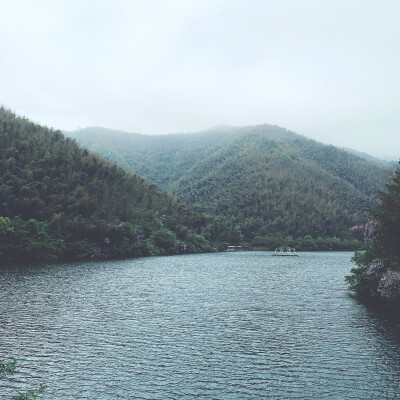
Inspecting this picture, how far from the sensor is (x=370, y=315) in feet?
147

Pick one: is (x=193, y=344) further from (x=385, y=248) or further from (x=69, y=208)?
(x=69, y=208)

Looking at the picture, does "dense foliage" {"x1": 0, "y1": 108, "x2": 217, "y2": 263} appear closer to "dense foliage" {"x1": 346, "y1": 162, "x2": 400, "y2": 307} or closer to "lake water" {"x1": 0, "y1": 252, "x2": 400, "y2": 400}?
"lake water" {"x1": 0, "y1": 252, "x2": 400, "y2": 400}

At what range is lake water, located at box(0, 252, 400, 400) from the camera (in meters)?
24.4

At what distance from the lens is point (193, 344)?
3328 centimetres

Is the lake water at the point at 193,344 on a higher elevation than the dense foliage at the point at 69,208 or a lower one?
lower

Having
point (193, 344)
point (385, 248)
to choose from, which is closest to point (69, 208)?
point (193, 344)

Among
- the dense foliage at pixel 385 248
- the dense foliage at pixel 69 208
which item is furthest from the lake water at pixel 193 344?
the dense foliage at pixel 69 208

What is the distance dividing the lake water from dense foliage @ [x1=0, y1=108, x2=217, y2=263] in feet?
165

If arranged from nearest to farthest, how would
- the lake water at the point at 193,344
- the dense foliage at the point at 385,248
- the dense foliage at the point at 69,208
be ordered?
the lake water at the point at 193,344 < the dense foliage at the point at 385,248 < the dense foliage at the point at 69,208

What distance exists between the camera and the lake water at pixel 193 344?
24.4 metres

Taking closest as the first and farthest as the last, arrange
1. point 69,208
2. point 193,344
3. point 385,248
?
point 193,344
point 385,248
point 69,208

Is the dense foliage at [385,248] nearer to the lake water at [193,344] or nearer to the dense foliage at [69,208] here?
the lake water at [193,344]

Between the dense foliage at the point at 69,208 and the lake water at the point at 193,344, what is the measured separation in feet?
165

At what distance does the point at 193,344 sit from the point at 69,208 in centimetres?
10350
